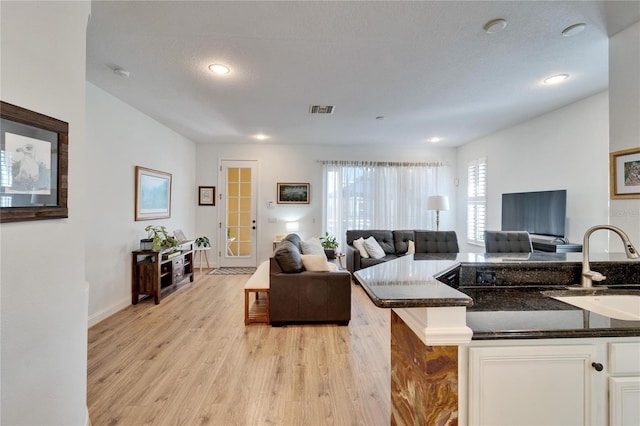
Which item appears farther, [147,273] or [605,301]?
[147,273]

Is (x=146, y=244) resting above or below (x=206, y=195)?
below

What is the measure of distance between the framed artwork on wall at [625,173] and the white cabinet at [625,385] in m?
1.61

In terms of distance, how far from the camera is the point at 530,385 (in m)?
0.99

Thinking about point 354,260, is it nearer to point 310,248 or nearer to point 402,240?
point 310,248

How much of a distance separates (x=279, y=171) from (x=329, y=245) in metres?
1.94

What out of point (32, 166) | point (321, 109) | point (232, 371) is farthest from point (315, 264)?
point (32, 166)

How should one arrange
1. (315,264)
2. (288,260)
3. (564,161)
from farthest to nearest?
(564,161) → (315,264) → (288,260)

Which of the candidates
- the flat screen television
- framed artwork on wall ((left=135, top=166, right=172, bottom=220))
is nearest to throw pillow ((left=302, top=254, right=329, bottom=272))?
framed artwork on wall ((left=135, top=166, right=172, bottom=220))

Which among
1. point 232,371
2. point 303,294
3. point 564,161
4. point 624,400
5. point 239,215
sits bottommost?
point 232,371

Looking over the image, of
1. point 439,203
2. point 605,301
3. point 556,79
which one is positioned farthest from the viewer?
point 439,203

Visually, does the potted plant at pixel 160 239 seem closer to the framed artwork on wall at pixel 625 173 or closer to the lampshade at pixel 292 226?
A: the lampshade at pixel 292 226

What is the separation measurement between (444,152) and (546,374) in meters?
5.79

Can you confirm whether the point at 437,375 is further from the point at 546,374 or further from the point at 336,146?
the point at 336,146

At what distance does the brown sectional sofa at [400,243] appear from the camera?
461 cm
